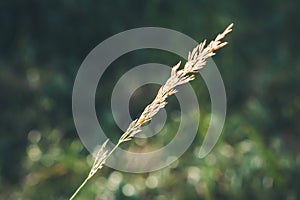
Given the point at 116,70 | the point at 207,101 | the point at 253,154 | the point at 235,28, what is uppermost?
the point at 116,70

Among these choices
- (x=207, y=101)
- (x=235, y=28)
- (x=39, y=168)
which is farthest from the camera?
(x=235, y=28)

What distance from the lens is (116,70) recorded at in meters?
4.23

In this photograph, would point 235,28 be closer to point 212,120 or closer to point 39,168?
point 212,120

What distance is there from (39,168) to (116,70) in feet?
2.94

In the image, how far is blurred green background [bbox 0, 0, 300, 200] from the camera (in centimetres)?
347

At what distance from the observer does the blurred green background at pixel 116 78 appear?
11.4 ft

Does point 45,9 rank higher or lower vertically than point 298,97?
higher

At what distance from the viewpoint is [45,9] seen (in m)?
4.22

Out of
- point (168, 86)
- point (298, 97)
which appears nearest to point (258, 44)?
point (298, 97)

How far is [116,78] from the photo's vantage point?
13.6 feet

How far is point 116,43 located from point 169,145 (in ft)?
3.06

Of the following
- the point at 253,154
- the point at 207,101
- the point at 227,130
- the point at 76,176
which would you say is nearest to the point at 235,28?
the point at 207,101

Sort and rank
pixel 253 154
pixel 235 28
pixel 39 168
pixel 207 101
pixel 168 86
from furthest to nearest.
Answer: pixel 235 28, pixel 207 101, pixel 39 168, pixel 253 154, pixel 168 86

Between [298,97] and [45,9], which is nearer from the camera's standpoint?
[298,97]
